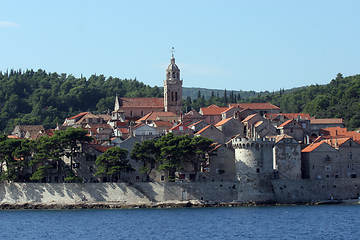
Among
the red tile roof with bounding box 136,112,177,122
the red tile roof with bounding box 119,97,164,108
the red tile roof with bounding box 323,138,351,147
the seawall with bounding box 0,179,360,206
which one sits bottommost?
the seawall with bounding box 0,179,360,206

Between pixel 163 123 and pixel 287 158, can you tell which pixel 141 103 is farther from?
pixel 287 158

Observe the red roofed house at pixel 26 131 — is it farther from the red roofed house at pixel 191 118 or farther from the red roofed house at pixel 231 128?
the red roofed house at pixel 231 128

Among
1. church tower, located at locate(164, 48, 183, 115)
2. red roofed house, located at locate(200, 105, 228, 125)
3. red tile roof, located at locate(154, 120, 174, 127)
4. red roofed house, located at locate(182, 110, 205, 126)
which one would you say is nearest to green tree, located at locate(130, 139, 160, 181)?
red tile roof, located at locate(154, 120, 174, 127)

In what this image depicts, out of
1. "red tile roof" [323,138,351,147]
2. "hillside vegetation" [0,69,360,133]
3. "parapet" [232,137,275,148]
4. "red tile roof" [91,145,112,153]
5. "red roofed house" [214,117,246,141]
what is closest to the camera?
"parapet" [232,137,275,148]

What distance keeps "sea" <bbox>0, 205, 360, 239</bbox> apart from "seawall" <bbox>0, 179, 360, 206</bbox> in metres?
1.89

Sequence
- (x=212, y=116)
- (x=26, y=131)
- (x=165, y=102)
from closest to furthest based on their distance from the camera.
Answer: (x=212, y=116)
(x=165, y=102)
(x=26, y=131)

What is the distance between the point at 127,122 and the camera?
94750 mm

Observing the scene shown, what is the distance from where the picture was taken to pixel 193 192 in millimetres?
68688

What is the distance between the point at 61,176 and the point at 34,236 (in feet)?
70.8

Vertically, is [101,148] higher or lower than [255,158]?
higher

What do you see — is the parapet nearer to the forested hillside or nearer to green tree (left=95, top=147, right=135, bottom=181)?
green tree (left=95, top=147, right=135, bottom=181)

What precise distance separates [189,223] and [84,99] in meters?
101

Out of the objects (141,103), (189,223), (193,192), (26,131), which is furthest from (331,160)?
(26,131)

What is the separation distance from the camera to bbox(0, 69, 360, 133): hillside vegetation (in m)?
130
